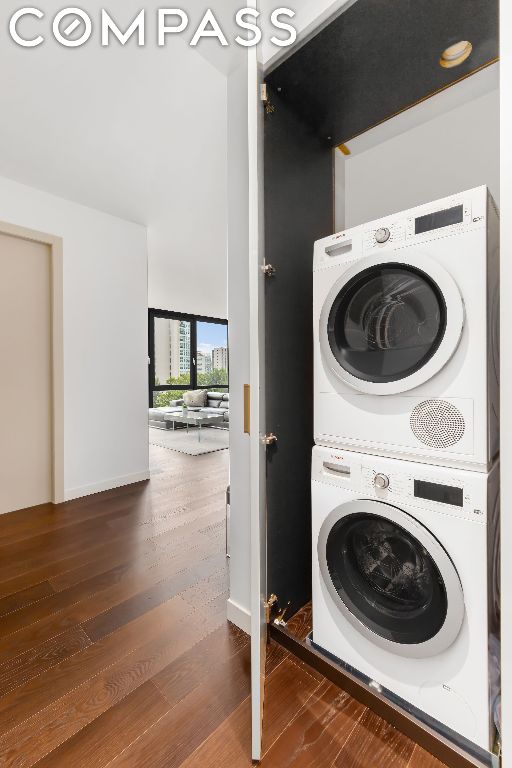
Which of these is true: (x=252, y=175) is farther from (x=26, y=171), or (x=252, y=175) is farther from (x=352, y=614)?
(x=26, y=171)

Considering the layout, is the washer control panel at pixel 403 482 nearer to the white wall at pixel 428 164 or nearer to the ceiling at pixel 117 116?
the white wall at pixel 428 164

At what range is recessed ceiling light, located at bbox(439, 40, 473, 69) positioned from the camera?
129 centimetres

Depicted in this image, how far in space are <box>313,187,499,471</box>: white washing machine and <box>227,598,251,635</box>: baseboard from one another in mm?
876

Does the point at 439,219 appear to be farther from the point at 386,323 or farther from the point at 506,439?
the point at 506,439

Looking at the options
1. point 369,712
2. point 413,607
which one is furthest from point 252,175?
point 369,712

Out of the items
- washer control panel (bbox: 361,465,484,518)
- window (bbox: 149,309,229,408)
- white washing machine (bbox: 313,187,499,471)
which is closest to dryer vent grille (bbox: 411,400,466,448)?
white washing machine (bbox: 313,187,499,471)

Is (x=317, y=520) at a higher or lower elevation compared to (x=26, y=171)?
lower

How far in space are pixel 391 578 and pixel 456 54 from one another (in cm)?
193

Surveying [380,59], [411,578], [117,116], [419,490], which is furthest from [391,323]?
[117,116]

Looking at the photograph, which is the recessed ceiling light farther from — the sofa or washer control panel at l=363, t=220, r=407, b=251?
the sofa

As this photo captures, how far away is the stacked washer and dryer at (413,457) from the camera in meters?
1.00

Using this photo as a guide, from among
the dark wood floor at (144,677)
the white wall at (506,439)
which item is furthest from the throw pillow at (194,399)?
the white wall at (506,439)

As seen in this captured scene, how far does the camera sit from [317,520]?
1.33 metres

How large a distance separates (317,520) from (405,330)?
2.49 ft
